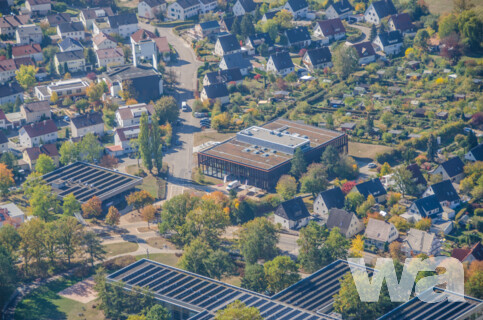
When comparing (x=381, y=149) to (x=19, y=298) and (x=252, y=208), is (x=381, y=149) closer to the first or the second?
(x=252, y=208)

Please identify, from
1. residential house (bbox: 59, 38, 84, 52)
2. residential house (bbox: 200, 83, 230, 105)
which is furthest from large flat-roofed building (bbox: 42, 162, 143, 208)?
residential house (bbox: 59, 38, 84, 52)

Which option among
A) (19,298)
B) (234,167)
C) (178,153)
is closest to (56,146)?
(178,153)

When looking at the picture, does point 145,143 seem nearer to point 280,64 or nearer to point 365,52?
point 280,64

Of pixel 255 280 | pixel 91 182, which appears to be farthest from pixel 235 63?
pixel 255 280

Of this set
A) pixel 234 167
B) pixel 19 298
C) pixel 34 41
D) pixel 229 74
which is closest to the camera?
pixel 19 298

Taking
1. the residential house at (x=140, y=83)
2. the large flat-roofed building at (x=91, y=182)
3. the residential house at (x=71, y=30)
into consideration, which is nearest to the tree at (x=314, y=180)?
the large flat-roofed building at (x=91, y=182)

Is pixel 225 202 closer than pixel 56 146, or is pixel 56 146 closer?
pixel 225 202

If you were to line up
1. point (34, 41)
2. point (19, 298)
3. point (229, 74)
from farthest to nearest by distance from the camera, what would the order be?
point (34, 41)
point (229, 74)
point (19, 298)

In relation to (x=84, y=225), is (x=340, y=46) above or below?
above
